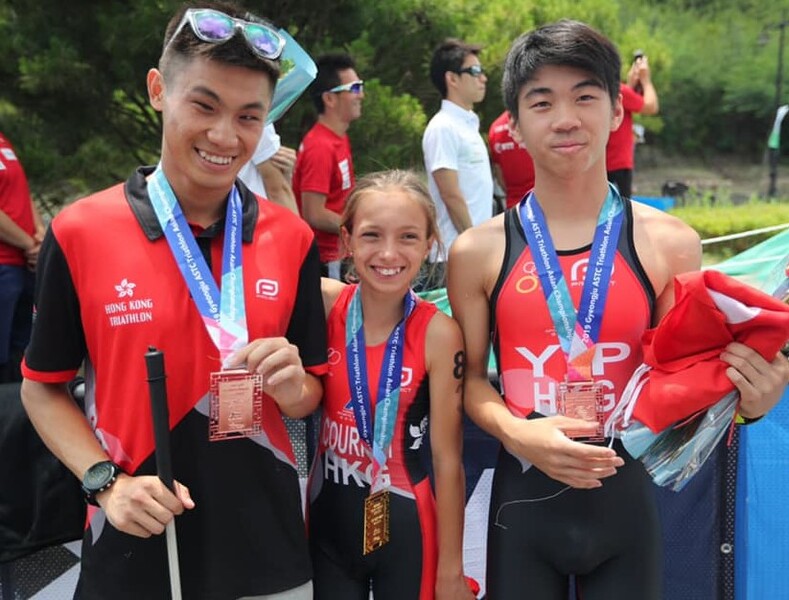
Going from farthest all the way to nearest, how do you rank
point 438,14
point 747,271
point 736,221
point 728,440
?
point 736,221
point 438,14
point 747,271
point 728,440

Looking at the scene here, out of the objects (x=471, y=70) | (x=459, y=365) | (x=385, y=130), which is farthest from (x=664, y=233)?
(x=385, y=130)

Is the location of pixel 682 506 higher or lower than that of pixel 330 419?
lower

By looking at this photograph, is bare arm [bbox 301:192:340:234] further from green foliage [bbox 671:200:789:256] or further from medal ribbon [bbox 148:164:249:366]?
green foliage [bbox 671:200:789:256]

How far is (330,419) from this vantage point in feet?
8.79

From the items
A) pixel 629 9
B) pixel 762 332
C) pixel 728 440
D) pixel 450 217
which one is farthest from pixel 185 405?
pixel 629 9

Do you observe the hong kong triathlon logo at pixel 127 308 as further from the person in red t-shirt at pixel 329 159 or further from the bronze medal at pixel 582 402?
the person in red t-shirt at pixel 329 159

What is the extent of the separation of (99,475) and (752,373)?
5.13 feet

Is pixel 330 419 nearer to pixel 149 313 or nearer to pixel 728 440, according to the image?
pixel 149 313

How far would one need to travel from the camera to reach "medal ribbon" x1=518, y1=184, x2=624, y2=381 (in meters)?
2.47

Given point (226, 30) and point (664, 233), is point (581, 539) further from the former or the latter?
point (226, 30)

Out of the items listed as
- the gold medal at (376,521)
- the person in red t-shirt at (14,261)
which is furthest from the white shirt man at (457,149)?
the gold medal at (376,521)

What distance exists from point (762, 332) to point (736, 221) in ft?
54.6

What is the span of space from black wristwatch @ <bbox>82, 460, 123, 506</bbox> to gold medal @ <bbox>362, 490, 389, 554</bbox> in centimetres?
77

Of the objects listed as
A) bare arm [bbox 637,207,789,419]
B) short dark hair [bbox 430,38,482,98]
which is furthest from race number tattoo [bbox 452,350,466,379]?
short dark hair [bbox 430,38,482,98]
